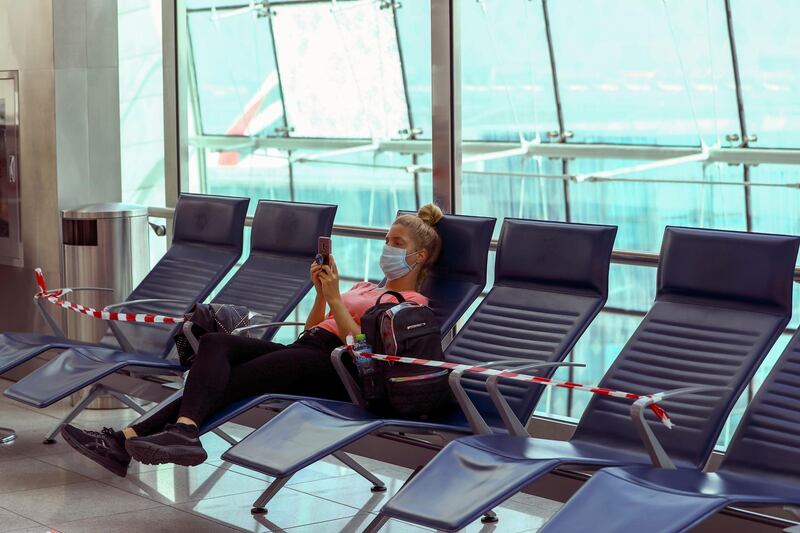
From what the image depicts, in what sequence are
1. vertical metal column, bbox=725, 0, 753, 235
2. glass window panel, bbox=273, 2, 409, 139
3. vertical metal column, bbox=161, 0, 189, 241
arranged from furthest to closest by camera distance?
glass window panel, bbox=273, 2, 409, 139, vertical metal column, bbox=725, 0, 753, 235, vertical metal column, bbox=161, 0, 189, 241

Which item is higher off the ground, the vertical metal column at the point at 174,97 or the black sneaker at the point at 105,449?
the vertical metal column at the point at 174,97

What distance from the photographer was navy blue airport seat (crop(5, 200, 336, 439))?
14.5 ft

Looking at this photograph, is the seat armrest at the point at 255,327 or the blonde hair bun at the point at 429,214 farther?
the seat armrest at the point at 255,327

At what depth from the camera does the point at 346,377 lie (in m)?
3.76

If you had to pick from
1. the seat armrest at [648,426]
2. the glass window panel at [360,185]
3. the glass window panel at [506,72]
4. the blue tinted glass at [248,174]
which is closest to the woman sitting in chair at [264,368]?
the seat armrest at [648,426]

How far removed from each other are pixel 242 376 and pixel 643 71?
1061cm

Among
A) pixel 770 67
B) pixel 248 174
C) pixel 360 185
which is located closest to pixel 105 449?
pixel 770 67

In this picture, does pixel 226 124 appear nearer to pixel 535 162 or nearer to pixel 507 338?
pixel 535 162

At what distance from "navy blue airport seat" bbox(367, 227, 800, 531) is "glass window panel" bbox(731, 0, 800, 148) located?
915cm

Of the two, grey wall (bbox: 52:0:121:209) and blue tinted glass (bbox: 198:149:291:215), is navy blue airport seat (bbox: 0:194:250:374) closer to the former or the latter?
grey wall (bbox: 52:0:121:209)

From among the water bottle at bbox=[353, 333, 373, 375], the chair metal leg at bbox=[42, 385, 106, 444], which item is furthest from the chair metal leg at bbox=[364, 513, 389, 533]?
the chair metal leg at bbox=[42, 385, 106, 444]

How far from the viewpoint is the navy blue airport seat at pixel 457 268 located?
4.12 m

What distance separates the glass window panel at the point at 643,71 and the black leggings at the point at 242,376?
936cm

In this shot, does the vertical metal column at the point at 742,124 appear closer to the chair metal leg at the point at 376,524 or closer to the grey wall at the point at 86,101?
the grey wall at the point at 86,101
